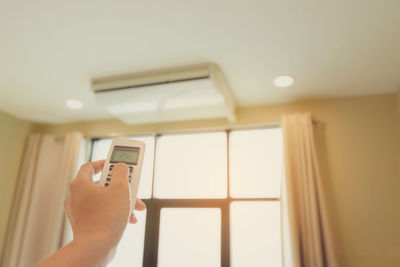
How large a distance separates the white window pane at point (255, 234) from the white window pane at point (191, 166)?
211mm

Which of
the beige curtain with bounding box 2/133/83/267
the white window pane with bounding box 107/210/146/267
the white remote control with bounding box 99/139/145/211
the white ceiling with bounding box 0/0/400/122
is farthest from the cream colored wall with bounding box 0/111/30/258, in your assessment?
the white remote control with bounding box 99/139/145/211

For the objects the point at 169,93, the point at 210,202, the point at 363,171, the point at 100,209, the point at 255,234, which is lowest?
the point at 255,234

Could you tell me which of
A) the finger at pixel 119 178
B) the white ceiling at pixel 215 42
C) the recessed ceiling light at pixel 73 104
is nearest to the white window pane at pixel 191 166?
the white ceiling at pixel 215 42

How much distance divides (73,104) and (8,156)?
32.4 inches

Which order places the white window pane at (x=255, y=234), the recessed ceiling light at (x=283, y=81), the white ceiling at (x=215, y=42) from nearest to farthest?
the white ceiling at (x=215, y=42) → the recessed ceiling light at (x=283, y=81) → the white window pane at (x=255, y=234)

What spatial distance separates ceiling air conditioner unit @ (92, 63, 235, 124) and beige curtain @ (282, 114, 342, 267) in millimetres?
503

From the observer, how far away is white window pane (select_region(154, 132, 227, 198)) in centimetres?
218

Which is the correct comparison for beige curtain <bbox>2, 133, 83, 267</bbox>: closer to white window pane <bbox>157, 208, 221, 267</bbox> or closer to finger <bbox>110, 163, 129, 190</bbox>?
white window pane <bbox>157, 208, 221, 267</bbox>

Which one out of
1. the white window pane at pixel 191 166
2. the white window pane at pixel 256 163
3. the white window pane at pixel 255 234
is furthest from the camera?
the white window pane at pixel 191 166

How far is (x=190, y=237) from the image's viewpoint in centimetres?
214

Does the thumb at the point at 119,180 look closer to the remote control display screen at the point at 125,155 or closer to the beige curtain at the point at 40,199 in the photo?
the remote control display screen at the point at 125,155

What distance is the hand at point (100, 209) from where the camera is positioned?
40cm

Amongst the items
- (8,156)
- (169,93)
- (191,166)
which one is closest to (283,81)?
(169,93)

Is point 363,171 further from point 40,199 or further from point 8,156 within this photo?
point 8,156
